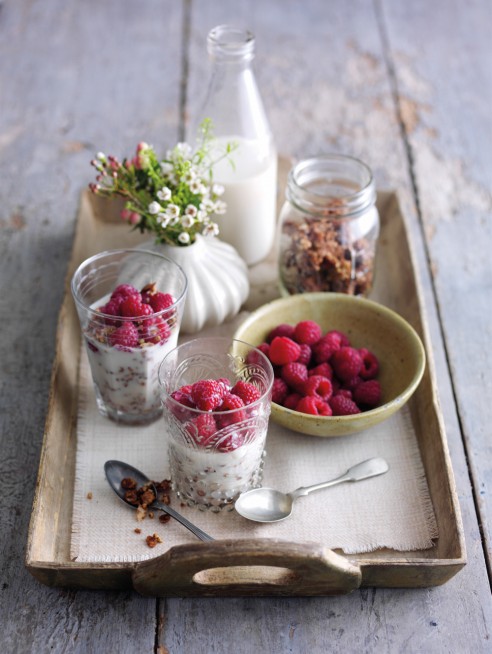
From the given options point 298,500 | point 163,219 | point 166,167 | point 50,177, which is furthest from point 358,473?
point 50,177

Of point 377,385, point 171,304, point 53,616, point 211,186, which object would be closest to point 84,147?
point 211,186

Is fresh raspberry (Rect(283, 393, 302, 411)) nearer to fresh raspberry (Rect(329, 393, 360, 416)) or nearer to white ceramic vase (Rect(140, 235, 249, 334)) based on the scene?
fresh raspberry (Rect(329, 393, 360, 416))

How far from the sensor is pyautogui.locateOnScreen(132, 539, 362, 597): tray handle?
99cm

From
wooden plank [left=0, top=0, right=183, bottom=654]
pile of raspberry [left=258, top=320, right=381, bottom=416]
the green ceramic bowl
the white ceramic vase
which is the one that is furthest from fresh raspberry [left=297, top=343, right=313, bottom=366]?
wooden plank [left=0, top=0, right=183, bottom=654]

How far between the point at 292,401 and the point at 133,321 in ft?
0.93

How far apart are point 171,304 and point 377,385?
36 centimetres

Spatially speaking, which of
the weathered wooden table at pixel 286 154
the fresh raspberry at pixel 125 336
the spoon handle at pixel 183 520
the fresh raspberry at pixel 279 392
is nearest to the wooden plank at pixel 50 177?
the weathered wooden table at pixel 286 154

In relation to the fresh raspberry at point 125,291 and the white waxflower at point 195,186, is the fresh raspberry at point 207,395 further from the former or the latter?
the white waxflower at point 195,186

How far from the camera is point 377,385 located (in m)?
1.32

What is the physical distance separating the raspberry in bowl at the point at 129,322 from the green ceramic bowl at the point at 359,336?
16cm

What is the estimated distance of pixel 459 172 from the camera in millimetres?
2051

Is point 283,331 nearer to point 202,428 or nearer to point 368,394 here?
point 368,394

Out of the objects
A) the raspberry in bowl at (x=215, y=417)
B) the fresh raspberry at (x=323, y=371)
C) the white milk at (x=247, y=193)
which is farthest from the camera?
the white milk at (x=247, y=193)

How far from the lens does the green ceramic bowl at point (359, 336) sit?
1247mm
